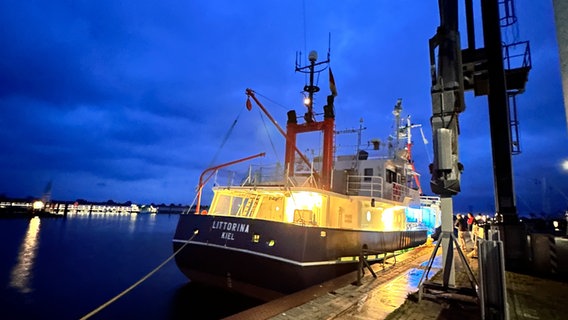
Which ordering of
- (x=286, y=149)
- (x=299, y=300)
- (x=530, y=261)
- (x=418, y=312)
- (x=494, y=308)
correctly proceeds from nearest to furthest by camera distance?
1. (x=494, y=308)
2. (x=418, y=312)
3. (x=299, y=300)
4. (x=530, y=261)
5. (x=286, y=149)

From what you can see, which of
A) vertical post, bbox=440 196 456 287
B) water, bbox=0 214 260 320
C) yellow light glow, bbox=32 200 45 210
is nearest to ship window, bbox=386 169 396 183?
water, bbox=0 214 260 320

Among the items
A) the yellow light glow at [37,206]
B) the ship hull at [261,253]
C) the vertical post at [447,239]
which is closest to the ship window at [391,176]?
the ship hull at [261,253]

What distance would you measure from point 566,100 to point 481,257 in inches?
111

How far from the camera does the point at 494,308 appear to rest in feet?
15.8

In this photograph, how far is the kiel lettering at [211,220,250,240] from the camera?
11141mm

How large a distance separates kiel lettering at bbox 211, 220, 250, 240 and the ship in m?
0.04

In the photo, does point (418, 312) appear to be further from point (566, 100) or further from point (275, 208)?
point (275, 208)

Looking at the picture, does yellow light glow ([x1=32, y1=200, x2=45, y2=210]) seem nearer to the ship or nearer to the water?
the water

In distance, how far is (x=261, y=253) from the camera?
10.6 metres

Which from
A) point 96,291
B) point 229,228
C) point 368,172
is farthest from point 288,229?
point 96,291

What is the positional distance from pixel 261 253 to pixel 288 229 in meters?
1.35

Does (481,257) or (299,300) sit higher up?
(481,257)

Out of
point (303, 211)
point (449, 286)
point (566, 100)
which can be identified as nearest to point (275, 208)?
point (303, 211)

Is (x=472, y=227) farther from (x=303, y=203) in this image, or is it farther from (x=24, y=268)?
(x=24, y=268)
